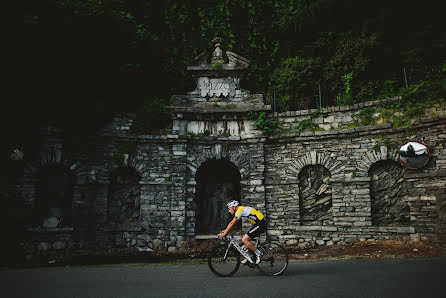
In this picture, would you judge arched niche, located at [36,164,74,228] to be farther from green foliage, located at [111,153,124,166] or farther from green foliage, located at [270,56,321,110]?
green foliage, located at [270,56,321,110]

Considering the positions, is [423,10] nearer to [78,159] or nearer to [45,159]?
[78,159]

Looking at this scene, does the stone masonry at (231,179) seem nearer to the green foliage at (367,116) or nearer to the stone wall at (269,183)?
the stone wall at (269,183)

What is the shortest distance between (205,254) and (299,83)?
7.80 m

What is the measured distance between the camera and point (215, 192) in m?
11.5

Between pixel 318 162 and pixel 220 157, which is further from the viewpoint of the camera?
pixel 220 157

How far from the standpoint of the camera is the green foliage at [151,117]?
10.7 m

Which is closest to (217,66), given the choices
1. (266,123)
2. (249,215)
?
(266,123)

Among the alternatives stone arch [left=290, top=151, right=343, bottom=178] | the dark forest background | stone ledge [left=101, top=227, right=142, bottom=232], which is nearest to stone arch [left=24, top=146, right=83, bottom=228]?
the dark forest background

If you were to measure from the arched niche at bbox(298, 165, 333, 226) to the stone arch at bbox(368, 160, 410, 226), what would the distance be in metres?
1.44

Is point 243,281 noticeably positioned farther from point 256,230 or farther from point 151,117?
point 151,117

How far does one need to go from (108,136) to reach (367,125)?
30.6 feet

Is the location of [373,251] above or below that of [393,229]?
below

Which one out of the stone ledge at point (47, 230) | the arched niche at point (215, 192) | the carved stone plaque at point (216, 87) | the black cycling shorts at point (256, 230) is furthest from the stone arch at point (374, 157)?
the stone ledge at point (47, 230)

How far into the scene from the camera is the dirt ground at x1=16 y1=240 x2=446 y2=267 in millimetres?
8031
